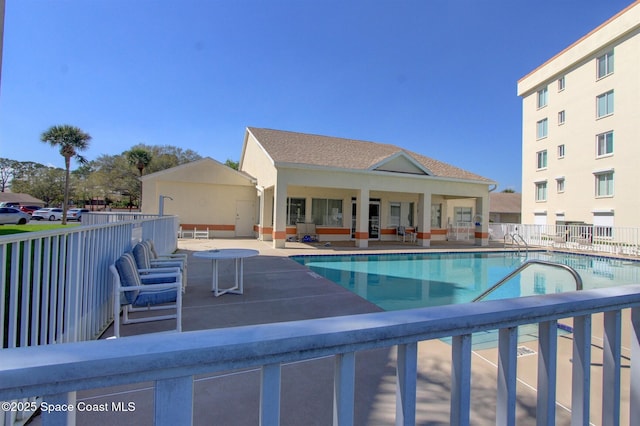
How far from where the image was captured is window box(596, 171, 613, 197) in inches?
795

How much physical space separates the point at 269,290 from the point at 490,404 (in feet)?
16.2

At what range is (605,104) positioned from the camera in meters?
20.9

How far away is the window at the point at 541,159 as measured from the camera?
2565cm

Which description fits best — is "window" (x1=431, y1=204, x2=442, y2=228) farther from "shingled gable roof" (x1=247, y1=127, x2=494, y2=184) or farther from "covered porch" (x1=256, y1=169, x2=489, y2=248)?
"shingled gable roof" (x1=247, y1=127, x2=494, y2=184)

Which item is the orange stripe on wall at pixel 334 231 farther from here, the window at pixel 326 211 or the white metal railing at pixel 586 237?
the white metal railing at pixel 586 237

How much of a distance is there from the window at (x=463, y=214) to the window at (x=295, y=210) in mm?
11561

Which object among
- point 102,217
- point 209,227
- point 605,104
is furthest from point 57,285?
point 605,104

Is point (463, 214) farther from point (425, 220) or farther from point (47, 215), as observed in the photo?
point (47, 215)

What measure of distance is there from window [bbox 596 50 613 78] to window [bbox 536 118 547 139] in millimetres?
4926

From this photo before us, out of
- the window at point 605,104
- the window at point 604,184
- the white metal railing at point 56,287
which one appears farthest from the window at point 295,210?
the window at point 605,104

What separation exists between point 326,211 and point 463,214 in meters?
10.8

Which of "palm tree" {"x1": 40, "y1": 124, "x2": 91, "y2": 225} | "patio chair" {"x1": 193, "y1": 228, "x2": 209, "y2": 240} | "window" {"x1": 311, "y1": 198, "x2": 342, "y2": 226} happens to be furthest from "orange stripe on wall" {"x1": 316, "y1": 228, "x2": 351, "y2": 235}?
"palm tree" {"x1": 40, "y1": 124, "x2": 91, "y2": 225}

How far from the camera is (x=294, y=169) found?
49.5ft

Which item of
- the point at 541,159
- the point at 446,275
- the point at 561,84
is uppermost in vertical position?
the point at 561,84
